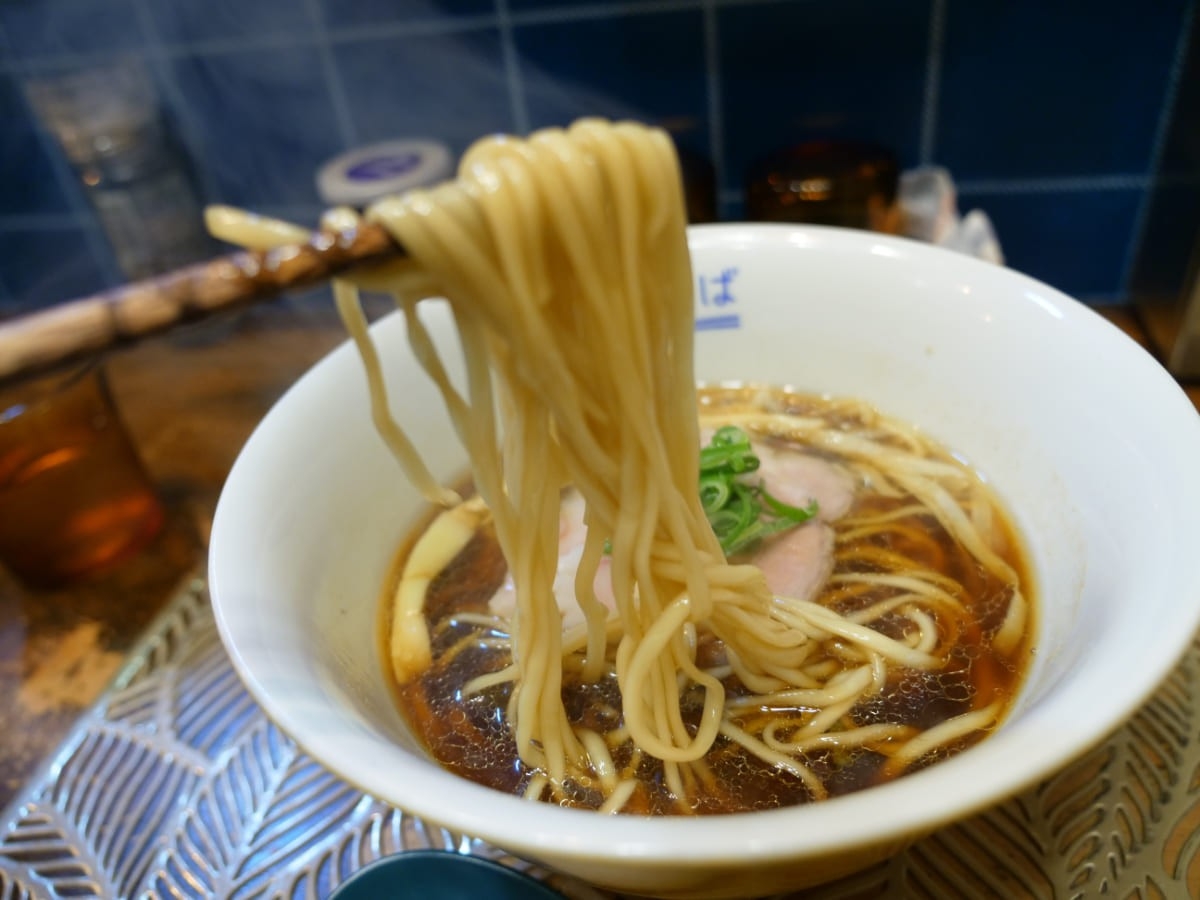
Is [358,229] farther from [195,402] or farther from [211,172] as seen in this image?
[211,172]

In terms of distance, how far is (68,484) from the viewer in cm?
154

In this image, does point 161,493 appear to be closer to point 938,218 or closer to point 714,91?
point 714,91

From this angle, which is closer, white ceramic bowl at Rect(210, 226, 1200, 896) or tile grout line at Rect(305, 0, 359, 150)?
white ceramic bowl at Rect(210, 226, 1200, 896)

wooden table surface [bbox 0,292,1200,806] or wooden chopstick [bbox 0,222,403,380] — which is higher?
wooden chopstick [bbox 0,222,403,380]

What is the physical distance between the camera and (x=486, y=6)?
2.03 meters

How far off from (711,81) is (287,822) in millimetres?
1756

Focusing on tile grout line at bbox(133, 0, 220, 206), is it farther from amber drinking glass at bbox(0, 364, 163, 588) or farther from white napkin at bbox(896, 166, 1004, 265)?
white napkin at bbox(896, 166, 1004, 265)

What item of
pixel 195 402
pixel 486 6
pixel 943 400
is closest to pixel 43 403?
pixel 195 402

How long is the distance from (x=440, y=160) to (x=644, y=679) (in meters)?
1.55

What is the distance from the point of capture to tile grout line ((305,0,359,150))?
2.15 metres

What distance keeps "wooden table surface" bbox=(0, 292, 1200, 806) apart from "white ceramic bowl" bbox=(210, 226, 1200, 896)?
0.93 ft

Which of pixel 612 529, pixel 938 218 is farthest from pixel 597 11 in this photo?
pixel 612 529

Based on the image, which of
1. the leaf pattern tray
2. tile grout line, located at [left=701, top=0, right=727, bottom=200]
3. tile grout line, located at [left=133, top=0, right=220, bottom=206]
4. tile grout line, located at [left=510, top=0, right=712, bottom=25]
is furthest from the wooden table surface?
tile grout line, located at [left=701, top=0, right=727, bottom=200]

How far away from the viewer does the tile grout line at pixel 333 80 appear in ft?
7.05
